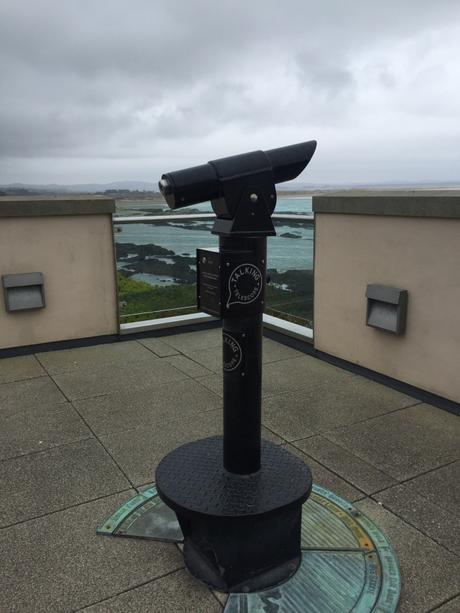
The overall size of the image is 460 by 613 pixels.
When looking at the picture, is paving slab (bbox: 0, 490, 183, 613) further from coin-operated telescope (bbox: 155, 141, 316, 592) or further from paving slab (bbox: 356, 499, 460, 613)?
paving slab (bbox: 356, 499, 460, 613)

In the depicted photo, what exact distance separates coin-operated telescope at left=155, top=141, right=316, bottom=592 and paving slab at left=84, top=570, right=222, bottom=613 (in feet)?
0.27

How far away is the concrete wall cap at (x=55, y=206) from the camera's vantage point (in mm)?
6012

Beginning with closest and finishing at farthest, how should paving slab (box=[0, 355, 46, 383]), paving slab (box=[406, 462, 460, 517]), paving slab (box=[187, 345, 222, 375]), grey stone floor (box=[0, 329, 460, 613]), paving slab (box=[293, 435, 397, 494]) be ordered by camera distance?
grey stone floor (box=[0, 329, 460, 613]) < paving slab (box=[406, 462, 460, 517]) < paving slab (box=[293, 435, 397, 494]) < paving slab (box=[0, 355, 46, 383]) < paving slab (box=[187, 345, 222, 375])

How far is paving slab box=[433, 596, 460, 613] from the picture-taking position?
8.23ft

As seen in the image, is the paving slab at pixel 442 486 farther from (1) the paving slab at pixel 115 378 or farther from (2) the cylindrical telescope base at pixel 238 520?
(1) the paving slab at pixel 115 378

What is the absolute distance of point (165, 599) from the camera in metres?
2.58

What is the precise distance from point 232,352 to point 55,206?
423 centimetres

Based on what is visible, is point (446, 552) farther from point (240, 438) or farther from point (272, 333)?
point (272, 333)

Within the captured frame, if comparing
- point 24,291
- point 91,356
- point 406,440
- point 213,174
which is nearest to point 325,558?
point 406,440

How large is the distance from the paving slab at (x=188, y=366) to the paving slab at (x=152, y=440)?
40.9 inches

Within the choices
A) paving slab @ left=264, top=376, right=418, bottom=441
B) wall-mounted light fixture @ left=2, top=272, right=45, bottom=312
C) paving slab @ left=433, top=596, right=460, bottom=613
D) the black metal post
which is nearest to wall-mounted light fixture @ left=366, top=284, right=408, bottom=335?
paving slab @ left=264, top=376, right=418, bottom=441

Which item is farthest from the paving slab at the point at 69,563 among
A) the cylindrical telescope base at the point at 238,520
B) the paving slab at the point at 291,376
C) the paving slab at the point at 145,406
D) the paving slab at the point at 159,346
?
the paving slab at the point at 159,346

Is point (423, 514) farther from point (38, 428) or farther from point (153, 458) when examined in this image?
point (38, 428)

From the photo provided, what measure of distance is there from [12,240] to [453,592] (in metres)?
5.36
